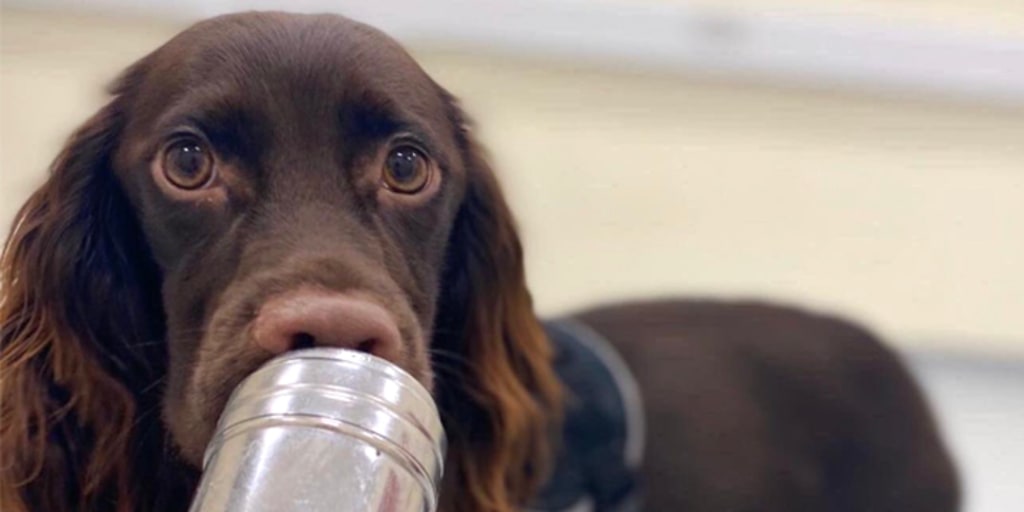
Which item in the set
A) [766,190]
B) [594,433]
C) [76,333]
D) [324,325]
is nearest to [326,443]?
[324,325]

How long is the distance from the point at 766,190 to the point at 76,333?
96 cm

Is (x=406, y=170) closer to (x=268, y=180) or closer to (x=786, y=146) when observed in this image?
(x=268, y=180)

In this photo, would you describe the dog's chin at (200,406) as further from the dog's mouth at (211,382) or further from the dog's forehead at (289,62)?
the dog's forehead at (289,62)

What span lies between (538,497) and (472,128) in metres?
0.28

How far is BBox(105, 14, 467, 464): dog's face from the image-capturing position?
75cm

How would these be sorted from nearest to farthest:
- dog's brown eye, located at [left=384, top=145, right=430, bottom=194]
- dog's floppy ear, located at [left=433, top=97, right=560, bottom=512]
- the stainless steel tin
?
the stainless steel tin
dog's brown eye, located at [left=384, top=145, right=430, bottom=194]
dog's floppy ear, located at [left=433, top=97, right=560, bottom=512]

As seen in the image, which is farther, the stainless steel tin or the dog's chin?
the dog's chin

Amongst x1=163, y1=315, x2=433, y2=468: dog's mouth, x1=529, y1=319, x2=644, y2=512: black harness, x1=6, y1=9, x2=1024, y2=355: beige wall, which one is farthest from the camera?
x1=6, y1=9, x2=1024, y2=355: beige wall

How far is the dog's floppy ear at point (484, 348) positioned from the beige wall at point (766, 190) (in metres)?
0.35

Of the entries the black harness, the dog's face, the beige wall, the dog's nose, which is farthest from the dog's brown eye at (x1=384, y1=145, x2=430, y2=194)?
the beige wall

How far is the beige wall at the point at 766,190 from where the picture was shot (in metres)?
1.43

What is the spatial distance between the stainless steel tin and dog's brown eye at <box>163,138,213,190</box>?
0.56 ft

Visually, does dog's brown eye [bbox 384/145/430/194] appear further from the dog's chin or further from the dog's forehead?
the dog's chin

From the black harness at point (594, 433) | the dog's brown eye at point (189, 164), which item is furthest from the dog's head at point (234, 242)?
the black harness at point (594, 433)
